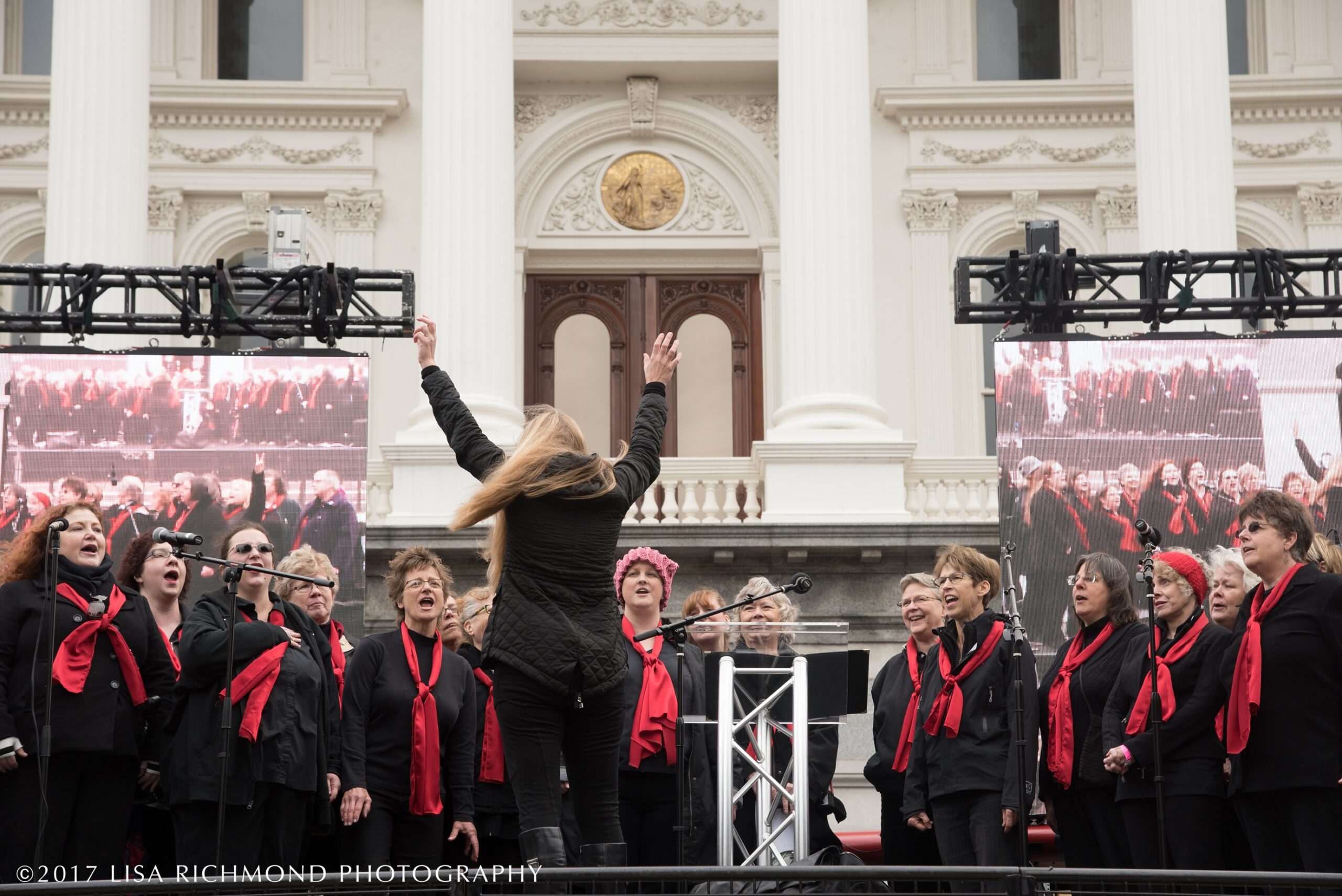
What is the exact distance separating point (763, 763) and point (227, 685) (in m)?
2.11

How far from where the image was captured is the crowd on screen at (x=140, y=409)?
12039mm

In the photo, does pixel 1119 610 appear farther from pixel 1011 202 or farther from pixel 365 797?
pixel 1011 202

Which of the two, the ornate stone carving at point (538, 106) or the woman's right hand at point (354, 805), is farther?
the ornate stone carving at point (538, 106)

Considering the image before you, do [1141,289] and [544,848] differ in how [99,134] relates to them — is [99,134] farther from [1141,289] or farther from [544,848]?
[544,848]

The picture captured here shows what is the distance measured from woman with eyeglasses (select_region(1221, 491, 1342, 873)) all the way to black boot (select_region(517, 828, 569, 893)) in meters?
2.70

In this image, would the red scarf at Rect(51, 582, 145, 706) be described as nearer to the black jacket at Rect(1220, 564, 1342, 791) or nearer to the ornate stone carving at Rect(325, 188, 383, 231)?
the black jacket at Rect(1220, 564, 1342, 791)

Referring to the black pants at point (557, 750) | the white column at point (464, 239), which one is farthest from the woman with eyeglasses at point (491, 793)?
the white column at point (464, 239)

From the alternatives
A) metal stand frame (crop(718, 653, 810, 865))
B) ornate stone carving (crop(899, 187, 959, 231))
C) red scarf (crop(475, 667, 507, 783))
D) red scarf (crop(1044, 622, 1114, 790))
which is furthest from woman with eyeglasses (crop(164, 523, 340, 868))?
ornate stone carving (crop(899, 187, 959, 231))

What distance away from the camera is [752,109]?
66.5ft

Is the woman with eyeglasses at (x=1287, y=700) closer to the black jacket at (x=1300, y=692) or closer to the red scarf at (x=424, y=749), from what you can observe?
the black jacket at (x=1300, y=692)

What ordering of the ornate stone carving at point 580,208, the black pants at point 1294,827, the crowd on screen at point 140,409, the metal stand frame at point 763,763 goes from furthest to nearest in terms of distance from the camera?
the ornate stone carving at point 580,208 → the crowd on screen at point 140,409 → the metal stand frame at point 763,763 → the black pants at point 1294,827

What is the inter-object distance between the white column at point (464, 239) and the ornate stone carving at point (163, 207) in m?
5.17

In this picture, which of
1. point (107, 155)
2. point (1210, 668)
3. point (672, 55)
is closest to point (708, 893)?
point (1210, 668)

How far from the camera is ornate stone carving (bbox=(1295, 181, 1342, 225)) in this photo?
64.7 feet
